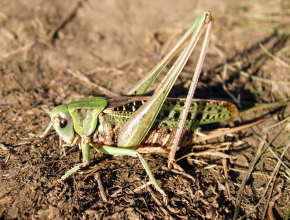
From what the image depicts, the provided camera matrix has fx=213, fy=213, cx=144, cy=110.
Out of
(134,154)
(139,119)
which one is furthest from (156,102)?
(134,154)

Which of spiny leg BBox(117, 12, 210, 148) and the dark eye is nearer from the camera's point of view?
spiny leg BBox(117, 12, 210, 148)

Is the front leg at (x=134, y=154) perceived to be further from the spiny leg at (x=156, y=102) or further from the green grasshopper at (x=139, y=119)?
the spiny leg at (x=156, y=102)

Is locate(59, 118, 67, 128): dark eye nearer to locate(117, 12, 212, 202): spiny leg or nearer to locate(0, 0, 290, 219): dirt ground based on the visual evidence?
locate(0, 0, 290, 219): dirt ground

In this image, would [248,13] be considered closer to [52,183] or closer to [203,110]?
[203,110]

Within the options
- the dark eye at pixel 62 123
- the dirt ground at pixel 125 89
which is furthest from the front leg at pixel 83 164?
the dark eye at pixel 62 123

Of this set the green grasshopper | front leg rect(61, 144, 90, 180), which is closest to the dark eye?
the green grasshopper

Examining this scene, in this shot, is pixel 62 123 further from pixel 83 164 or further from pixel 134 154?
pixel 134 154
